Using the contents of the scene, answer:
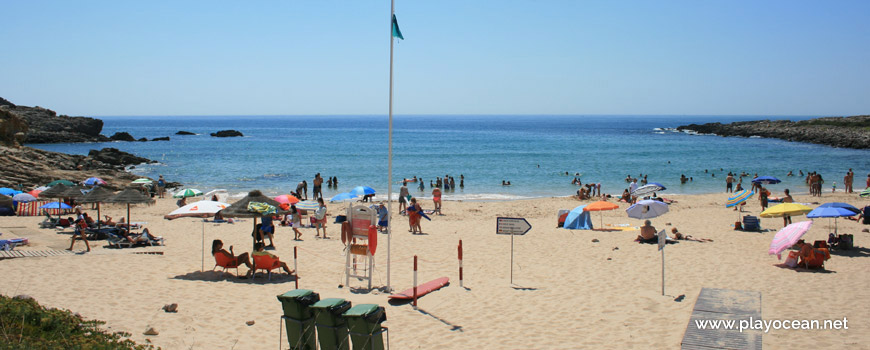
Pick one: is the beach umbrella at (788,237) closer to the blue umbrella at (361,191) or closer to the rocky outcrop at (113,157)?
the blue umbrella at (361,191)

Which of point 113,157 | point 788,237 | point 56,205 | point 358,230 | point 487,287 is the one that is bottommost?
point 487,287

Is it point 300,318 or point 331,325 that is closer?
point 331,325

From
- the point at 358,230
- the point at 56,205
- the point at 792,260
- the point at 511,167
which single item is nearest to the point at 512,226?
the point at 358,230

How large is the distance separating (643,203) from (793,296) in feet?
23.1

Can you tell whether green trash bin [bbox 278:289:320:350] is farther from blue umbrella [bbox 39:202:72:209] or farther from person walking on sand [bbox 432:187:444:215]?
person walking on sand [bbox 432:187:444:215]

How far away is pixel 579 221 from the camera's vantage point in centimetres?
1905

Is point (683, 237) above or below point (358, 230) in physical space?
below

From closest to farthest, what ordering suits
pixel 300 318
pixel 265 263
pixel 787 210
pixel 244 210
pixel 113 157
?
pixel 300 318, pixel 265 263, pixel 244 210, pixel 787 210, pixel 113 157

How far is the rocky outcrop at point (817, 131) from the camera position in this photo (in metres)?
70.1

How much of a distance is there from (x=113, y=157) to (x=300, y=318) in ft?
167

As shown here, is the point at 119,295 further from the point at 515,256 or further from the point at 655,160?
the point at 655,160

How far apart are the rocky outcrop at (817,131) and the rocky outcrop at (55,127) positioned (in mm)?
102919

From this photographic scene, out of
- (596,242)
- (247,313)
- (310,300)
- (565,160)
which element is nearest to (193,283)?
(247,313)

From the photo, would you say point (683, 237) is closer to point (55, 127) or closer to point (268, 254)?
point (268, 254)
